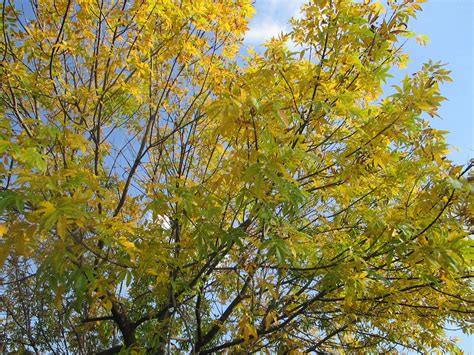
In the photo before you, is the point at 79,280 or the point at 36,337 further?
the point at 36,337

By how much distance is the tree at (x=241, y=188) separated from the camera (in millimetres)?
2055

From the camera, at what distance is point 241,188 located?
2.41 metres

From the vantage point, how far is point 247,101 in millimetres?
1922

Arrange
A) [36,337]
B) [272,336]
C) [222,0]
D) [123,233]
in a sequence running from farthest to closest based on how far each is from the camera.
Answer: [36,337]
[272,336]
[222,0]
[123,233]

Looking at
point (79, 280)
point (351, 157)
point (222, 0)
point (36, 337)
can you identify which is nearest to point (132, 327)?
point (79, 280)

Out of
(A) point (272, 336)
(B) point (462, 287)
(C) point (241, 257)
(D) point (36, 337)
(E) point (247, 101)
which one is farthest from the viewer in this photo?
(D) point (36, 337)

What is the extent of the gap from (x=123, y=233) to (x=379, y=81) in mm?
1854

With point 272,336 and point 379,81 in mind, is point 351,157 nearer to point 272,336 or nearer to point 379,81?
point 379,81

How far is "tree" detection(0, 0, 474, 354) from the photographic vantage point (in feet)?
6.74

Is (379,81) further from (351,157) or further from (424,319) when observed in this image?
(424,319)

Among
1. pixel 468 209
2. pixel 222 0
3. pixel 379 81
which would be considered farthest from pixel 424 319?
pixel 222 0

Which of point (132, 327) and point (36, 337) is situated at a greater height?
point (36, 337)

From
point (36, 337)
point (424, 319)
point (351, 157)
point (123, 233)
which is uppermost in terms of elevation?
point (36, 337)

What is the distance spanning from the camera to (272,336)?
3.84m
